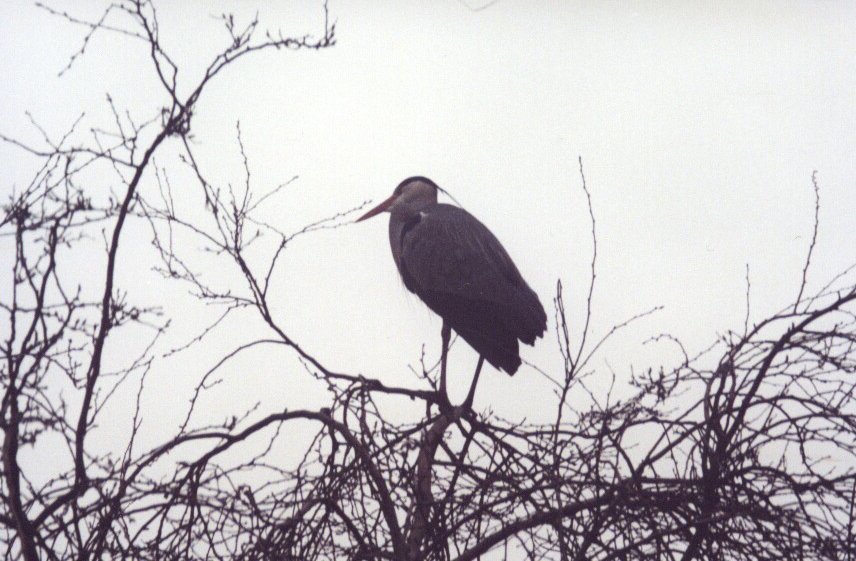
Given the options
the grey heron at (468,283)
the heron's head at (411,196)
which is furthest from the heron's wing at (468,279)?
the heron's head at (411,196)

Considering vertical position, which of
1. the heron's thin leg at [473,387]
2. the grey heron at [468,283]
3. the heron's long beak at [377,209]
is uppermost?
the heron's long beak at [377,209]

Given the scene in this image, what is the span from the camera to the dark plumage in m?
4.07

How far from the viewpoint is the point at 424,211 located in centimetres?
514

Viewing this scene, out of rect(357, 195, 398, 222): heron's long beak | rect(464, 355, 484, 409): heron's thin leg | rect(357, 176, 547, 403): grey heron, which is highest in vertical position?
rect(357, 195, 398, 222): heron's long beak

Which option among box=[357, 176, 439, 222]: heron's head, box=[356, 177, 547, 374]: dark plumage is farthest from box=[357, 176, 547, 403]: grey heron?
box=[357, 176, 439, 222]: heron's head

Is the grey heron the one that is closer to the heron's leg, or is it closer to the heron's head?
the heron's leg

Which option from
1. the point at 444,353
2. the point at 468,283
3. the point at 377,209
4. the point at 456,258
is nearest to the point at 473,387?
the point at 444,353

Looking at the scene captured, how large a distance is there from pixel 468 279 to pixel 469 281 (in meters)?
0.01

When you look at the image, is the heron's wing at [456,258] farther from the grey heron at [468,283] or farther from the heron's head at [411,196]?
the heron's head at [411,196]

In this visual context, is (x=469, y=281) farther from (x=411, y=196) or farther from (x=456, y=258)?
(x=411, y=196)

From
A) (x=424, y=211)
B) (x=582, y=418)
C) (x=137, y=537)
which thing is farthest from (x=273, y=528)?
(x=424, y=211)

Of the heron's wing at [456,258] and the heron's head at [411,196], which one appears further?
the heron's head at [411,196]

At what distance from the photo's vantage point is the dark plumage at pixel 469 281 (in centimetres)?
407

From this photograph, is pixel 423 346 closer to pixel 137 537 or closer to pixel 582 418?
pixel 582 418
